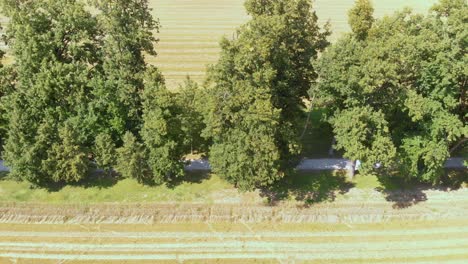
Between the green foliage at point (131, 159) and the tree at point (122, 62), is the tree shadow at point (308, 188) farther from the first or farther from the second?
the tree at point (122, 62)

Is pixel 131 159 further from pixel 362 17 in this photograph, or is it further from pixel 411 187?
pixel 411 187

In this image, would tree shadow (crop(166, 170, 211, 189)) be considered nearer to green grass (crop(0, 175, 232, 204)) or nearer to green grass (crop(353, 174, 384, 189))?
green grass (crop(0, 175, 232, 204))

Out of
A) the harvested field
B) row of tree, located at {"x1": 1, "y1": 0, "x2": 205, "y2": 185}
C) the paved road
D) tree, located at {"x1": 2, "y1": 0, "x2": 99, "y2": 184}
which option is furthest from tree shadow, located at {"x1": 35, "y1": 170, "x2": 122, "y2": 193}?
the paved road

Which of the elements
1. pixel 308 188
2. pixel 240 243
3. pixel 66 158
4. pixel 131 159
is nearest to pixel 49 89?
pixel 66 158

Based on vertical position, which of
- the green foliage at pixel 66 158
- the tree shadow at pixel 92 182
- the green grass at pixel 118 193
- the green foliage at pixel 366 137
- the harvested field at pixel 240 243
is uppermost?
the green foliage at pixel 366 137

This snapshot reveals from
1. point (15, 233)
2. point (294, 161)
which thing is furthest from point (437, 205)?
point (15, 233)

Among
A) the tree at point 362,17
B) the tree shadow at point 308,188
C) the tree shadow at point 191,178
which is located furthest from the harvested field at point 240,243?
the tree at point 362,17
